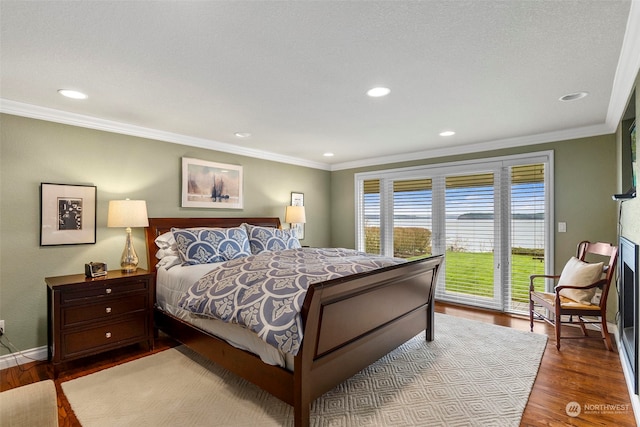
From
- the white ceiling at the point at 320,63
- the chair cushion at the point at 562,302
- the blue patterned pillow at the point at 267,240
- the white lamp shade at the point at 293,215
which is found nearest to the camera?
the white ceiling at the point at 320,63

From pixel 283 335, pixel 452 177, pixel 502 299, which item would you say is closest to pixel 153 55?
pixel 283 335

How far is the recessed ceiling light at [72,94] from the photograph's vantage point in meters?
2.60

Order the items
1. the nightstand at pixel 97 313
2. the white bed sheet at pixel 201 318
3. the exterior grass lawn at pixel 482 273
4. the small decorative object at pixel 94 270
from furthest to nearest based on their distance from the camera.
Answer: the exterior grass lawn at pixel 482 273, the small decorative object at pixel 94 270, the nightstand at pixel 97 313, the white bed sheet at pixel 201 318

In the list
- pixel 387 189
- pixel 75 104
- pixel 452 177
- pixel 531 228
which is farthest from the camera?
pixel 387 189

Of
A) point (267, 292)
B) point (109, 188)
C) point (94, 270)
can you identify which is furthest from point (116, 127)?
point (267, 292)

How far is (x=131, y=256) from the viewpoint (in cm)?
338

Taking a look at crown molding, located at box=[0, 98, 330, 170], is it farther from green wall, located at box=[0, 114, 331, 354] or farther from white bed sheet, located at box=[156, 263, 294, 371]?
white bed sheet, located at box=[156, 263, 294, 371]

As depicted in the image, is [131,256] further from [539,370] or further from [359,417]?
[539,370]

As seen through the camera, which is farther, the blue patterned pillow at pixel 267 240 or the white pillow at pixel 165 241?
the blue patterned pillow at pixel 267 240

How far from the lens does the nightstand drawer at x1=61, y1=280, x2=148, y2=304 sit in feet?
8.94

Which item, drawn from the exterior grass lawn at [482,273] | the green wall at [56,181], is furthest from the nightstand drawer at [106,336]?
the exterior grass lawn at [482,273]

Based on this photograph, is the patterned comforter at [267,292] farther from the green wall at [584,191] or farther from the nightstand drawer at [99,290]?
the green wall at [584,191]

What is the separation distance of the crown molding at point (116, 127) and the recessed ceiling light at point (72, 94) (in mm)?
533

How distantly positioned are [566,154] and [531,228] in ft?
3.25
